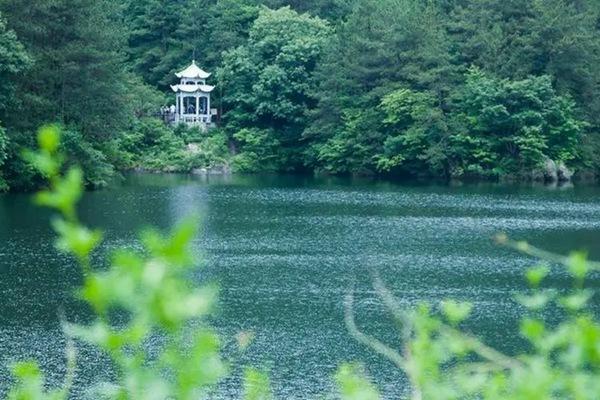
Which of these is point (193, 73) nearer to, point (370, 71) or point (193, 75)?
point (193, 75)

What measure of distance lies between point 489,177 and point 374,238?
20.5 m

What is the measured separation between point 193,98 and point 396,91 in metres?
11.2

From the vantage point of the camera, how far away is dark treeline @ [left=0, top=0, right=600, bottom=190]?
47.7 metres

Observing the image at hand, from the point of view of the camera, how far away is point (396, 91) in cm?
4891

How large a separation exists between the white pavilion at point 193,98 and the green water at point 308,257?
34.6 feet

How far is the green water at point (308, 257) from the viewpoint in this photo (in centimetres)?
1655

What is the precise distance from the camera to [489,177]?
48375 mm

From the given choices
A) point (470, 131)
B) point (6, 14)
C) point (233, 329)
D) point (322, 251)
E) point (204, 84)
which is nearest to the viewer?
point (233, 329)

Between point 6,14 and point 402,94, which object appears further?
point 402,94

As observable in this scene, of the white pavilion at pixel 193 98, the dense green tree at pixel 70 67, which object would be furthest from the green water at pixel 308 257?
the white pavilion at pixel 193 98

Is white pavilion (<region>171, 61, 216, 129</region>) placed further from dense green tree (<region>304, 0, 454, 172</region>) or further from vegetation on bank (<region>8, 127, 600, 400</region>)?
vegetation on bank (<region>8, 127, 600, 400</region>)

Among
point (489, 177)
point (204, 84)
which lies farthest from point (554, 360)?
point (204, 84)

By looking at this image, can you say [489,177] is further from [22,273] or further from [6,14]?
[22,273]

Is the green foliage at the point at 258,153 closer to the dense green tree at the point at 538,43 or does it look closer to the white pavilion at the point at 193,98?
the white pavilion at the point at 193,98
